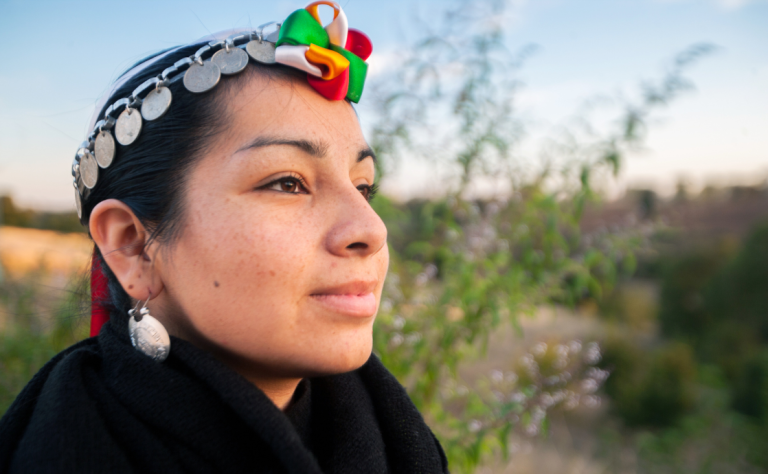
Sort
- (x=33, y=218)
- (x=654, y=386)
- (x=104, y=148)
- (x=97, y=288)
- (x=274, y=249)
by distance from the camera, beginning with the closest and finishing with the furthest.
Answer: (x=274, y=249), (x=104, y=148), (x=97, y=288), (x=33, y=218), (x=654, y=386)

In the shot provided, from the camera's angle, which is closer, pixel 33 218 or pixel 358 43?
pixel 358 43

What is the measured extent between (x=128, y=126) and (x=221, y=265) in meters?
0.54

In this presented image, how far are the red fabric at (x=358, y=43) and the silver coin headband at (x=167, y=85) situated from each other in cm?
23

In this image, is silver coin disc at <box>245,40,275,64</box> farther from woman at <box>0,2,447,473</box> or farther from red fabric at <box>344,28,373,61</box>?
red fabric at <box>344,28,373,61</box>

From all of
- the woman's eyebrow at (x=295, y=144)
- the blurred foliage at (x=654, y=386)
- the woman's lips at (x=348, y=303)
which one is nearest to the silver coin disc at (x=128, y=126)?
the woman's eyebrow at (x=295, y=144)

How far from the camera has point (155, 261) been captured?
1211 mm

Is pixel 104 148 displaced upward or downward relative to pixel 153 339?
upward

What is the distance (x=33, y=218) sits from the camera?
5270 mm

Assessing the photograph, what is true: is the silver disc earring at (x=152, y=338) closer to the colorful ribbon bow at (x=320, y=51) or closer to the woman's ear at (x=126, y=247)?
the woman's ear at (x=126, y=247)

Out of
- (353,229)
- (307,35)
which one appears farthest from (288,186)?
(307,35)

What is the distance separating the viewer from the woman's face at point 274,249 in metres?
1.10

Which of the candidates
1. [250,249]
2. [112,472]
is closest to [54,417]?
[112,472]

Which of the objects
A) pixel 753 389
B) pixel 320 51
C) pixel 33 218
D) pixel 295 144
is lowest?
pixel 753 389

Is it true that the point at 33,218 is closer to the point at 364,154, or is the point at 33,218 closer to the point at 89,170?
the point at 89,170
